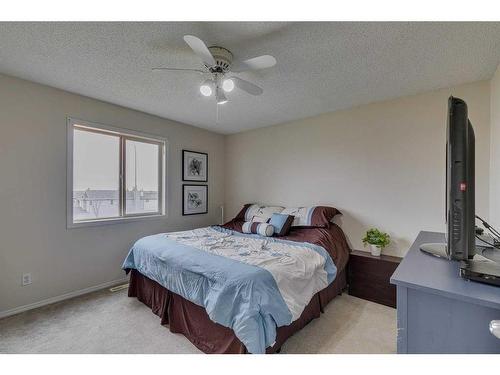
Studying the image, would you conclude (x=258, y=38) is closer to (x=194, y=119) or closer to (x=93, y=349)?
(x=194, y=119)

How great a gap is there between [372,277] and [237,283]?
6.10ft

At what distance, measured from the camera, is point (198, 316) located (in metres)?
1.89

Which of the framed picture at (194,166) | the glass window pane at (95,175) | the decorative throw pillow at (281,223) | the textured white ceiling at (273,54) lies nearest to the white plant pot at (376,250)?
the decorative throw pillow at (281,223)

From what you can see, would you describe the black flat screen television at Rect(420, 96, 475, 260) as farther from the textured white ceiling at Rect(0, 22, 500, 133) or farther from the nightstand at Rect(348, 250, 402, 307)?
the nightstand at Rect(348, 250, 402, 307)

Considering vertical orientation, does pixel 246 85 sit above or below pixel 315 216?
above

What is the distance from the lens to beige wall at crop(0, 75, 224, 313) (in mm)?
2326

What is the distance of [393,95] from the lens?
2.75 metres

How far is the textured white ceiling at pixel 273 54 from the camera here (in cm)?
161

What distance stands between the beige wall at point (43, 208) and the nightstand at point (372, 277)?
2976mm

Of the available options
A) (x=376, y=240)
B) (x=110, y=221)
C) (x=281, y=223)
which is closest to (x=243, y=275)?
(x=281, y=223)

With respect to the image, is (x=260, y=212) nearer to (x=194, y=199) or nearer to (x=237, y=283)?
(x=194, y=199)

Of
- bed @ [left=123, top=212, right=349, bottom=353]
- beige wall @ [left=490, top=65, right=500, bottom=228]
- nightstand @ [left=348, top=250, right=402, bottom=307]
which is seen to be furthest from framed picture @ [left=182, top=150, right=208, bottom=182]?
beige wall @ [left=490, top=65, right=500, bottom=228]

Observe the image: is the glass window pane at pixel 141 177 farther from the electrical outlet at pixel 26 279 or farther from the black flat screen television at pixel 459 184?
the black flat screen television at pixel 459 184
